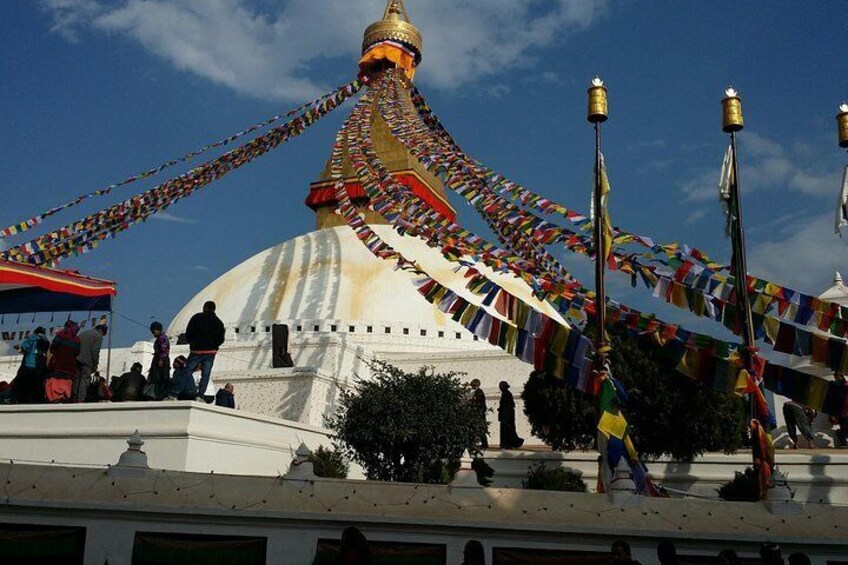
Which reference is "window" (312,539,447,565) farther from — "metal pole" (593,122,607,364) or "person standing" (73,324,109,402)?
"person standing" (73,324,109,402)

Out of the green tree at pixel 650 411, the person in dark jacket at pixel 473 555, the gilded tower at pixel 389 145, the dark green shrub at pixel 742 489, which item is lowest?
the person in dark jacket at pixel 473 555

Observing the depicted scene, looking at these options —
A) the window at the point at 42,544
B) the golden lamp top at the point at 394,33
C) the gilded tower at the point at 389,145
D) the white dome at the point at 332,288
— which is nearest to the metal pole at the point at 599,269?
the window at the point at 42,544

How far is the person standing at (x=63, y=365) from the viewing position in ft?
41.0

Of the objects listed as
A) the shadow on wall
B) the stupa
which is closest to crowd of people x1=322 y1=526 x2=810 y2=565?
the stupa

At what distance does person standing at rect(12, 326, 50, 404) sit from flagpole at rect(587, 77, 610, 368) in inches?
335

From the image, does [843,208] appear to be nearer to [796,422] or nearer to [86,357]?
[796,422]

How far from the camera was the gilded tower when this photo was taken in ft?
117

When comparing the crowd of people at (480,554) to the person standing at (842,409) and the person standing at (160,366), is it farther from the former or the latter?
the person standing at (160,366)

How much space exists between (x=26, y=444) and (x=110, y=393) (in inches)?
76.0

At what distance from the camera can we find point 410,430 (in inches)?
487

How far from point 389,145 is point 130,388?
2560 centimetres

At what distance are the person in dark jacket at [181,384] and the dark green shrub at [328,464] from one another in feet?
6.56

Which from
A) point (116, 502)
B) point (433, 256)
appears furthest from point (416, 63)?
point (116, 502)

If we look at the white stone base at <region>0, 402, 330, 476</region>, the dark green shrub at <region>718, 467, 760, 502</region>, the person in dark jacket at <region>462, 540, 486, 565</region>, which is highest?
the white stone base at <region>0, 402, 330, 476</region>
